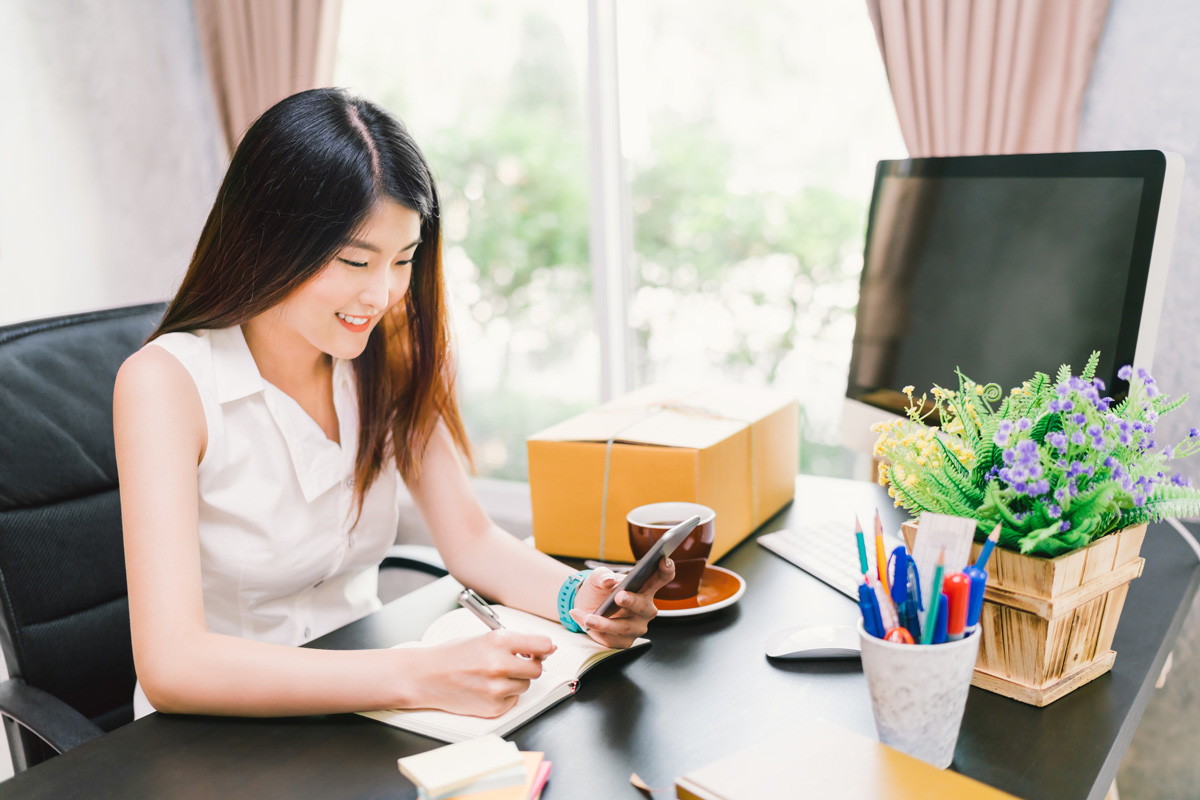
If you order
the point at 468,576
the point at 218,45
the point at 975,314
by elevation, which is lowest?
the point at 468,576

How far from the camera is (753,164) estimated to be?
7.10ft

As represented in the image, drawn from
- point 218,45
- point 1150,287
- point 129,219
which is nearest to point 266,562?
point 1150,287

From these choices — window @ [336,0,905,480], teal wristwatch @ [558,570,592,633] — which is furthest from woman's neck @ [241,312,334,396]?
window @ [336,0,905,480]

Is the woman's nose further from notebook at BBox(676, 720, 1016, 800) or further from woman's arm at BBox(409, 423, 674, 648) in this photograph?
notebook at BBox(676, 720, 1016, 800)

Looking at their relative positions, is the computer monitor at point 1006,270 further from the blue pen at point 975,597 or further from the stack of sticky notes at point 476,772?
the stack of sticky notes at point 476,772

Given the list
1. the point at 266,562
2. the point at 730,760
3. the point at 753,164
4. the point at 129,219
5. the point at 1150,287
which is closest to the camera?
the point at 730,760

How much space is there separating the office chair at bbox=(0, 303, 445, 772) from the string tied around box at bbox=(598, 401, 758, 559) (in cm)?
65

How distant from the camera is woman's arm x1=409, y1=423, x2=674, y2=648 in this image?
879 mm

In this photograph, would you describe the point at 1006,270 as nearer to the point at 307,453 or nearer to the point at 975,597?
the point at 975,597

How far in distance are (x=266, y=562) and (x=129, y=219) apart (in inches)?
63.6

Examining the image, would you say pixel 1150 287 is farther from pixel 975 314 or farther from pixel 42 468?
pixel 42 468

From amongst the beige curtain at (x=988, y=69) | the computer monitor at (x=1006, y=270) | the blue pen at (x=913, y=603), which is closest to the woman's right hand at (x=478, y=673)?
the blue pen at (x=913, y=603)

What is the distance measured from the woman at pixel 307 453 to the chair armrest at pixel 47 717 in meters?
0.07

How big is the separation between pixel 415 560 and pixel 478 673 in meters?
0.65
